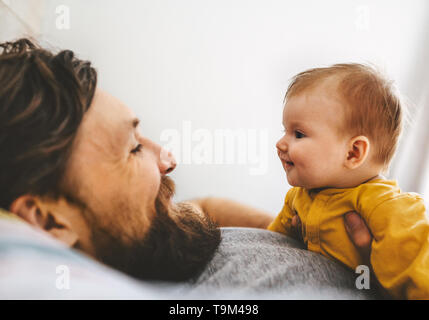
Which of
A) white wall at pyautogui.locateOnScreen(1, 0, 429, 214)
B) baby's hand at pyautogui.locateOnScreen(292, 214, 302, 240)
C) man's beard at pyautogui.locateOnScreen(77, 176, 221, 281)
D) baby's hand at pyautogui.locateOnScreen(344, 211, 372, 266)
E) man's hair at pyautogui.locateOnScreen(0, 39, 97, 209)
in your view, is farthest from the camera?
white wall at pyautogui.locateOnScreen(1, 0, 429, 214)

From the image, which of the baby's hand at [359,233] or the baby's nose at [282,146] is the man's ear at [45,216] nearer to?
the baby's nose at [282,146]

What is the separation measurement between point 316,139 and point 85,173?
55 cm

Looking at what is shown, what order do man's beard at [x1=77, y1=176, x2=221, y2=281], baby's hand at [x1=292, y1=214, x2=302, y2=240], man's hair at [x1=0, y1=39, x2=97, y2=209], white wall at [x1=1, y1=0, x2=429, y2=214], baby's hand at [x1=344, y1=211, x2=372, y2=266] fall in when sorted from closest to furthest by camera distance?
1. man's hair at [x1=0, y1=39, x2=97, y2=209]
2. man's beard at [x1=77, y1=176, x2=221, y2=281]
3. baby's hand at [x1=344, y1=211, x2=372, y2=266]
4. baby's hand at [x1=292, y1=214, x2=302, y2=240]
5. white wall at [x1=1, y1=0, x2=429, y2=214]

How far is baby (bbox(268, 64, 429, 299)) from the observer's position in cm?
75

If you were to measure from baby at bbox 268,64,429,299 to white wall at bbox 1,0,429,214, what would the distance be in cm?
37

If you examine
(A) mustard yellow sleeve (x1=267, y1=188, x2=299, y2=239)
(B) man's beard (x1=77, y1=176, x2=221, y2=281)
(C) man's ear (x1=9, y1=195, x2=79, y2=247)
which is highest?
(C) man's ear (x1=9, y1=195, x2=79, y2=247)

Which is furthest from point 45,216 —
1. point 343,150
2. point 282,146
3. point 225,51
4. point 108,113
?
point 225,51

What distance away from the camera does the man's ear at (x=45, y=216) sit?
532 millimetres

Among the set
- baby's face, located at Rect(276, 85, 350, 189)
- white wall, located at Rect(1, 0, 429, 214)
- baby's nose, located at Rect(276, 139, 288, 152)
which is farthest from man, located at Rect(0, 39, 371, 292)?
white wall, located at Rect(1, 0, 429, 214)

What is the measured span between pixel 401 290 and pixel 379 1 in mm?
1172

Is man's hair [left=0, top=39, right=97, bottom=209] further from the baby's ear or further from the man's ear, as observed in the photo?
the baby's ear

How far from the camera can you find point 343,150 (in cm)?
78

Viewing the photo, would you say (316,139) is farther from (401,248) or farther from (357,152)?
(401,248)

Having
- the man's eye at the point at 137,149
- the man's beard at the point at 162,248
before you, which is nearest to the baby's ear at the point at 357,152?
the man's beard at the point at 162,248
